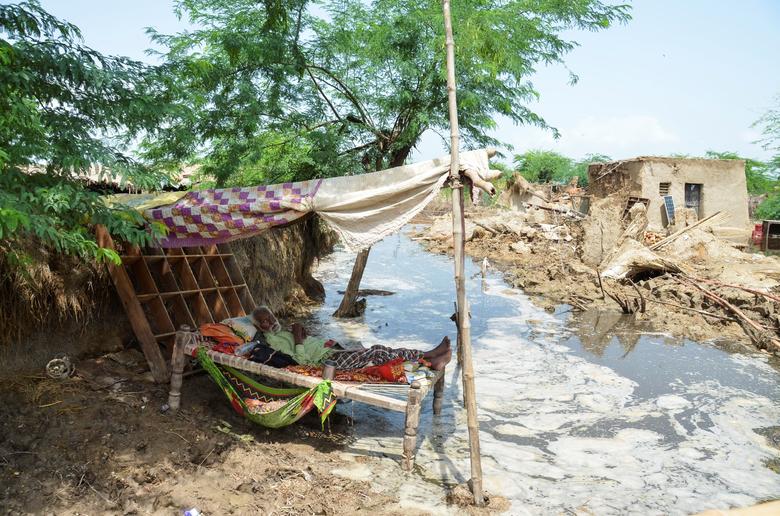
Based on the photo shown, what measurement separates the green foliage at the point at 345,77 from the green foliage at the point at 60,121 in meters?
2.80

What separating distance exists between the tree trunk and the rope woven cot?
472 centimetres

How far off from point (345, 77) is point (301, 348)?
4985mm

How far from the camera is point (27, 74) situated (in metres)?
3.11

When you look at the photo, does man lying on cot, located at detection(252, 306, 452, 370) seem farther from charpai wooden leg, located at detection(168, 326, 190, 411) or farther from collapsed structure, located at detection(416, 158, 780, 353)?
collapsed structure, located at detection(416, 158, 780, 353)

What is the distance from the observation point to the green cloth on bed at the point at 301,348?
5.31 metres

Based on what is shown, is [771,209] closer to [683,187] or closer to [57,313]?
[683,187]

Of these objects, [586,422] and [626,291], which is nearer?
[586,422]

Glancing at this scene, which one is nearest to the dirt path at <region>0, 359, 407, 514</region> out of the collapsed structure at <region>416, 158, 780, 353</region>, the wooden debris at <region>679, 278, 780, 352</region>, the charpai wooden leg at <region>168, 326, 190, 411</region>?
the charpai wooden leg at <region>168, 326, 190, 411</region>

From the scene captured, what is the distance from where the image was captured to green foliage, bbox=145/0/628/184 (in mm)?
7133

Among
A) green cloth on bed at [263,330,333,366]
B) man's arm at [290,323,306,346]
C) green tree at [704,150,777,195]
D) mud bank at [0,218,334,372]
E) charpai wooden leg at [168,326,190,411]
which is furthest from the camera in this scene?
green tree at [704,150,777,195]

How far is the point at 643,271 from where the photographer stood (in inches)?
511

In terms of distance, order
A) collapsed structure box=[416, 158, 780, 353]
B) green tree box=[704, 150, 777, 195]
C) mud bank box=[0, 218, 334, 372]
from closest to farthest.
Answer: mud bank box=[0, 218, 334, 372]
collapsed structure box=[416, 158, 780, 353]
green tree box=[704, 150, 777, 195]

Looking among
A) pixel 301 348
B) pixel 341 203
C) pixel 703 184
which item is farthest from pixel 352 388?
pixel 703 184

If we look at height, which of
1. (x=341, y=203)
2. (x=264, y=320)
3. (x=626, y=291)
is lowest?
(x=626, y=291)
